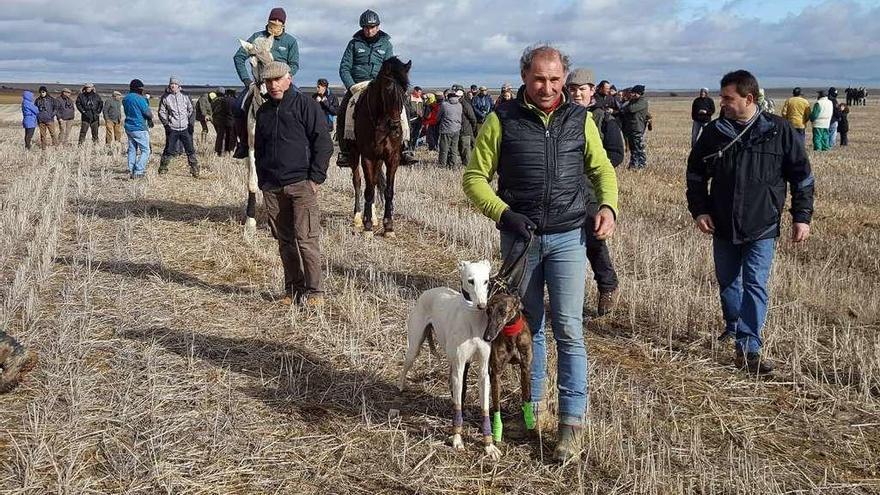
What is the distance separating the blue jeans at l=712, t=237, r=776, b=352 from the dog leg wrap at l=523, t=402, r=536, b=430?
2192mm

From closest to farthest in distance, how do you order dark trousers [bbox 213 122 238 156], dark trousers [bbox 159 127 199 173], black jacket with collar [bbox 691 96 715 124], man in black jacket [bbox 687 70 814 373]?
man in black jacket [bbox 687 70 814 373] < dark trousers [bbox 213 122 238 156] < dark trousers [bbox 159 127 199 173] < black jacket with collar [bbox 691 96 715 124]

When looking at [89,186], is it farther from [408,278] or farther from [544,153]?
[544,153]

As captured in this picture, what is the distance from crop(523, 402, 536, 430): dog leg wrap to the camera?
171 inches

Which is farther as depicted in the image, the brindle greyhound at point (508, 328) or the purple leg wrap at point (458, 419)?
the purple leg wrap at point (458, 419)

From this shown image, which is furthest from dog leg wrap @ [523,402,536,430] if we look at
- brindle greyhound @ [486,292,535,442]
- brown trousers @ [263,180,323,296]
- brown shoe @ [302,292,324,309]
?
brown trousers @ [263,180,323,296]

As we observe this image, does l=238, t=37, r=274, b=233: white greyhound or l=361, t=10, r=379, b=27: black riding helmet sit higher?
l=361, t=10, r=379, b=27: black riding helmet

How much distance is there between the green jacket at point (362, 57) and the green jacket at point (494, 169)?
22.5ft

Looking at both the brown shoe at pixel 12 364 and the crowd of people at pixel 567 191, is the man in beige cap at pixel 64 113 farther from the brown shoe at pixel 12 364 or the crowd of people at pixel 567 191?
the brown shoe at pixel 12 364

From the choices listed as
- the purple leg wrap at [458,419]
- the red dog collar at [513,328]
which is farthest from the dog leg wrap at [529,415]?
the red dog collar at [513,328]

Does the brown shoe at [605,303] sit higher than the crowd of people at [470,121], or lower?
lower

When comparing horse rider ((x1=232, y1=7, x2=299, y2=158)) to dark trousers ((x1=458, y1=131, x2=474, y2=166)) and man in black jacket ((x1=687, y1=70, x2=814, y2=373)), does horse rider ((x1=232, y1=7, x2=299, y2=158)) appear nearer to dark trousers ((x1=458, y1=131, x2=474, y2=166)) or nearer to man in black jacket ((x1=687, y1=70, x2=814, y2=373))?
man in black jacket ((x1=687, y1=70, x2=814, y2=373))

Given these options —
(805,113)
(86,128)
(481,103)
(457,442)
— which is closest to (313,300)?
(457,442)

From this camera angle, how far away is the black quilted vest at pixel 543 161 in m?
4.07

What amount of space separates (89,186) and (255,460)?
469 inches
